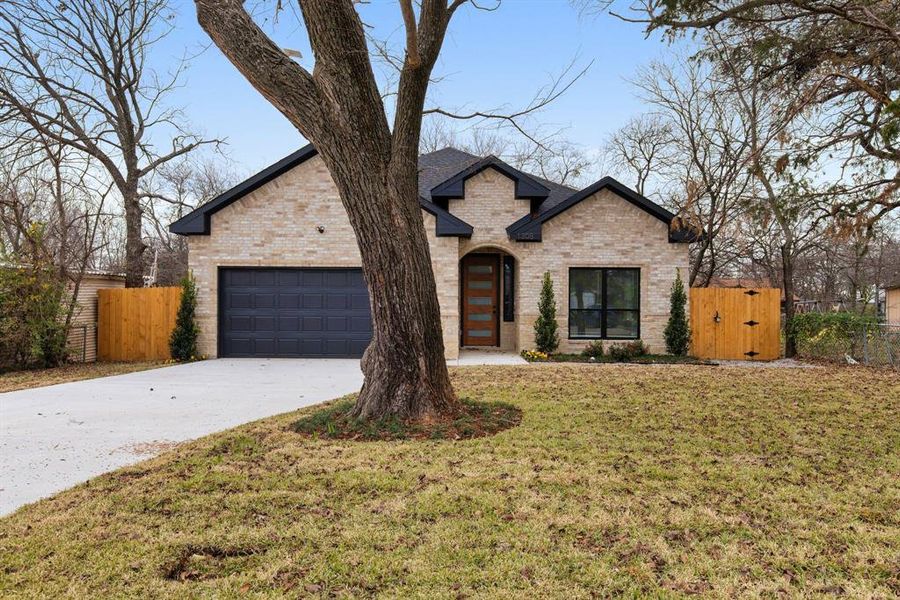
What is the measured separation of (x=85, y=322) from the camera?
1322cm

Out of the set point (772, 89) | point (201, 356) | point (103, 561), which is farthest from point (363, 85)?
point (201, 356)

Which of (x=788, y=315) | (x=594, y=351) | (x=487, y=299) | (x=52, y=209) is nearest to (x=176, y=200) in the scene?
(x=52, y=209)

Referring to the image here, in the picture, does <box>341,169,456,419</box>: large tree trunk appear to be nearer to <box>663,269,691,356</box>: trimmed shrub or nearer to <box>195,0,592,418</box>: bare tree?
<box>195,0,592,418</box>: bare tree

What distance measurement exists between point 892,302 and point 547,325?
810 inches

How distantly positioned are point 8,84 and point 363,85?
1566 centimetres

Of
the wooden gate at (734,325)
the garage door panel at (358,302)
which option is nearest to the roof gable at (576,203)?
the wooden gate at (734,325)

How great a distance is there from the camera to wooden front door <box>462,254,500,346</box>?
14977 millimetres

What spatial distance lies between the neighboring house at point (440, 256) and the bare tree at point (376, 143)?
22.0 feet

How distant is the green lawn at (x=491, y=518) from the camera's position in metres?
2.80

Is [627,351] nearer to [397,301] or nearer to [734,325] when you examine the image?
[734,325]

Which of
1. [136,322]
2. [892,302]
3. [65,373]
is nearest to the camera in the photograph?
[65,373]

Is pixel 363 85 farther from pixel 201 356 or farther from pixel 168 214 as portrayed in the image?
pixel 168 214

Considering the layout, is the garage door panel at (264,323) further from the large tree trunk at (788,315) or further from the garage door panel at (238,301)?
the large tree trunk at (788,315)

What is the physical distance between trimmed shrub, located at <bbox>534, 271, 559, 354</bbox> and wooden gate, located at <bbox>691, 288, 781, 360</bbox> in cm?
357
